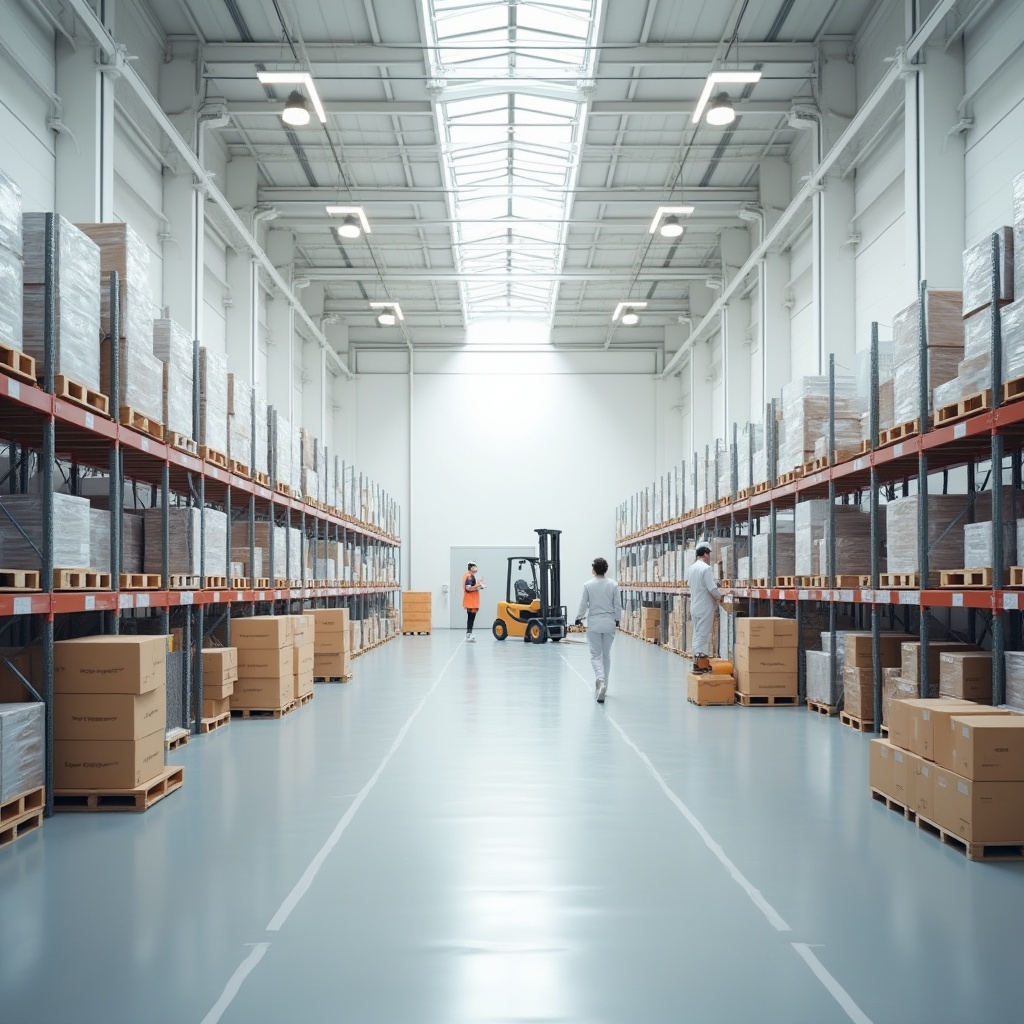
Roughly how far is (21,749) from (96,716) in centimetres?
58

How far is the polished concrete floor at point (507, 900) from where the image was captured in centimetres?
333

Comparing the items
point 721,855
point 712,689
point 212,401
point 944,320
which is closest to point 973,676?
point 944,320

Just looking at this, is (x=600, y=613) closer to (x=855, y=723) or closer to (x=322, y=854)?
(x=855, y=723)

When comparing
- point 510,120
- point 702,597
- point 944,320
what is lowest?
point 702,597

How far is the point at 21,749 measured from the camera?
217 inches

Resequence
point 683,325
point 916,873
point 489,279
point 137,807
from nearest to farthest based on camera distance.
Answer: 1. point 916,873
2. point 137,807
3. point 489,279
4. point 683,325

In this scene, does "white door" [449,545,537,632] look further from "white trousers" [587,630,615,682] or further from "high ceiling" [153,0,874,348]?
"white trousers" [587,630,615,682]

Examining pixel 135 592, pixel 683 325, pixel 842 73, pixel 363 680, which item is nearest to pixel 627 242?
pixel 683 325

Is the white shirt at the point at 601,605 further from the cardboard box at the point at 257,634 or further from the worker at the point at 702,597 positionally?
the cardboard box at the point at 257,634

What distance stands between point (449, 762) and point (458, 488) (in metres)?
21.5

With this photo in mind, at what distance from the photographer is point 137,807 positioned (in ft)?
19.8

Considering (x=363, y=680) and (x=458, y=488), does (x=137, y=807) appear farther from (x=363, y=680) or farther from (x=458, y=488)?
(x=458, y=488)

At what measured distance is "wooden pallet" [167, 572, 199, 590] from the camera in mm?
8586

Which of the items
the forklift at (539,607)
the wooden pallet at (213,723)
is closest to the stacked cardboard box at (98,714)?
the wooden pallet at (213,723)
